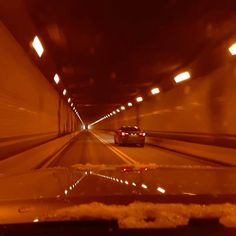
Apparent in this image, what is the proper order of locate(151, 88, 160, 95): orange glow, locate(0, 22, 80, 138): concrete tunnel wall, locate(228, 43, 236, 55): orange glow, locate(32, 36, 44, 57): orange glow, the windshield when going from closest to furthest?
the windshield, locate(0, 22, 80, 138): concrete tunnel wall, locate(32, 36, 44, 57): orange glow, locate(228, 43, 236, 55): orange glow, locate(151, 88, 160, 95): orange glow

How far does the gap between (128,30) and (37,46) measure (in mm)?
3497

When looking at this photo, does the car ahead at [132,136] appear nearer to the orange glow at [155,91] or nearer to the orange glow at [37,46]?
the orange glow at [155,91]

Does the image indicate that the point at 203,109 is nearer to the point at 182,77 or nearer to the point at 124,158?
the point at 182,77

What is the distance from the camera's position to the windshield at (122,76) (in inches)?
165

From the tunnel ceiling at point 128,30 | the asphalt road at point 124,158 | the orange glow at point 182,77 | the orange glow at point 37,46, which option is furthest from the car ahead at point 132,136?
the orange glow at point 37,46

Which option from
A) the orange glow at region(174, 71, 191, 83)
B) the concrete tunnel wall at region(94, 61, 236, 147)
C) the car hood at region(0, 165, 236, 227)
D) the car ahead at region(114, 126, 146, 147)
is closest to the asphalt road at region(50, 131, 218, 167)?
the concrete tunnel wall at region(94, 61, 236, 147)

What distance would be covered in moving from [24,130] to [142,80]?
51.0 feet

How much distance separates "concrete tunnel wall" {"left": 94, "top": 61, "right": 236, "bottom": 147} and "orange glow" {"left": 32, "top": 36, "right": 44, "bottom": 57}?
741 centimetres

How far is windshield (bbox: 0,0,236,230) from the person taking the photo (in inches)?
165

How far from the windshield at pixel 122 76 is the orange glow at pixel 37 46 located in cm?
6

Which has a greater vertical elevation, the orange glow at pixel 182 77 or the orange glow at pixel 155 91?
the orange glow at pixel 155 91

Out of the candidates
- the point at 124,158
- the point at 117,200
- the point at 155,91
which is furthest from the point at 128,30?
the point at 155,91

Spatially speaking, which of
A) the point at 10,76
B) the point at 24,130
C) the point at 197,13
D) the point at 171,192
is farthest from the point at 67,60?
the point at 171,192

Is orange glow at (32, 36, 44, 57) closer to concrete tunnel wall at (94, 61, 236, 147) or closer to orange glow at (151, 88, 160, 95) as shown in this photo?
concrete tunnel wall at (94, 61, 236, 147)
